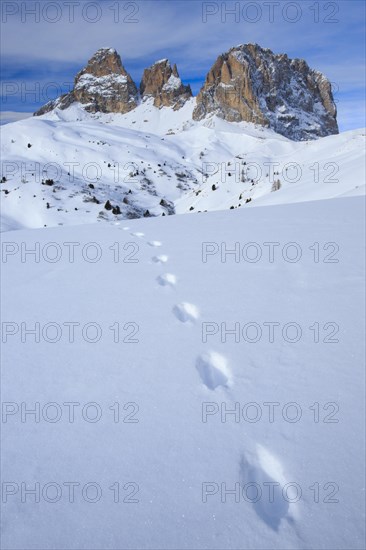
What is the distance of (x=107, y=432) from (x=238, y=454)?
76 centimetres

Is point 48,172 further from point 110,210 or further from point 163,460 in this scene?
point 163,460

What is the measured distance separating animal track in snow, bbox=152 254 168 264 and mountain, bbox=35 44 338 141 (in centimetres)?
12940

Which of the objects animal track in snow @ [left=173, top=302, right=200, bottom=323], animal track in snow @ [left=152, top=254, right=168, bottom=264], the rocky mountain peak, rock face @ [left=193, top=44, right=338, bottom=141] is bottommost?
animal track in snow @ [left=173, top=302, right=200, bottom=323]

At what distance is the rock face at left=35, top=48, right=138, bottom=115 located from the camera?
158 meters

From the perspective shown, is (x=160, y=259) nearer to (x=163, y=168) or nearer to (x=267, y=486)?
(x=267, y=486)

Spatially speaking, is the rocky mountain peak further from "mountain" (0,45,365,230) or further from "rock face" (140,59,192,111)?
"mountain" (0,45,365,230)

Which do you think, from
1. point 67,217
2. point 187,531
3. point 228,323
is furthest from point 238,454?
point 67,217

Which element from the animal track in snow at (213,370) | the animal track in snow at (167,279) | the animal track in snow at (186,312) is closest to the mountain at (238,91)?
the animal track in snow at (167,279)

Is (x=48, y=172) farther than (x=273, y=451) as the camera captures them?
Yes

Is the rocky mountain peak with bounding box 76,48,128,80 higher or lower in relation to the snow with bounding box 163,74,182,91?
higher

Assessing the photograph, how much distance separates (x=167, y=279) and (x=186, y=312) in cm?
93

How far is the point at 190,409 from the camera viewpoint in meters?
2.21

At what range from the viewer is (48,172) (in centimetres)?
3556

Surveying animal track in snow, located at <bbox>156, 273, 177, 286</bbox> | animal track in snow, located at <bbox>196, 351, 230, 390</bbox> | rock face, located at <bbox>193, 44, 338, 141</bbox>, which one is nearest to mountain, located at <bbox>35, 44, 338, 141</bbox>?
rock face, located at <bbox>193, 44, 338, 141</bbox>
